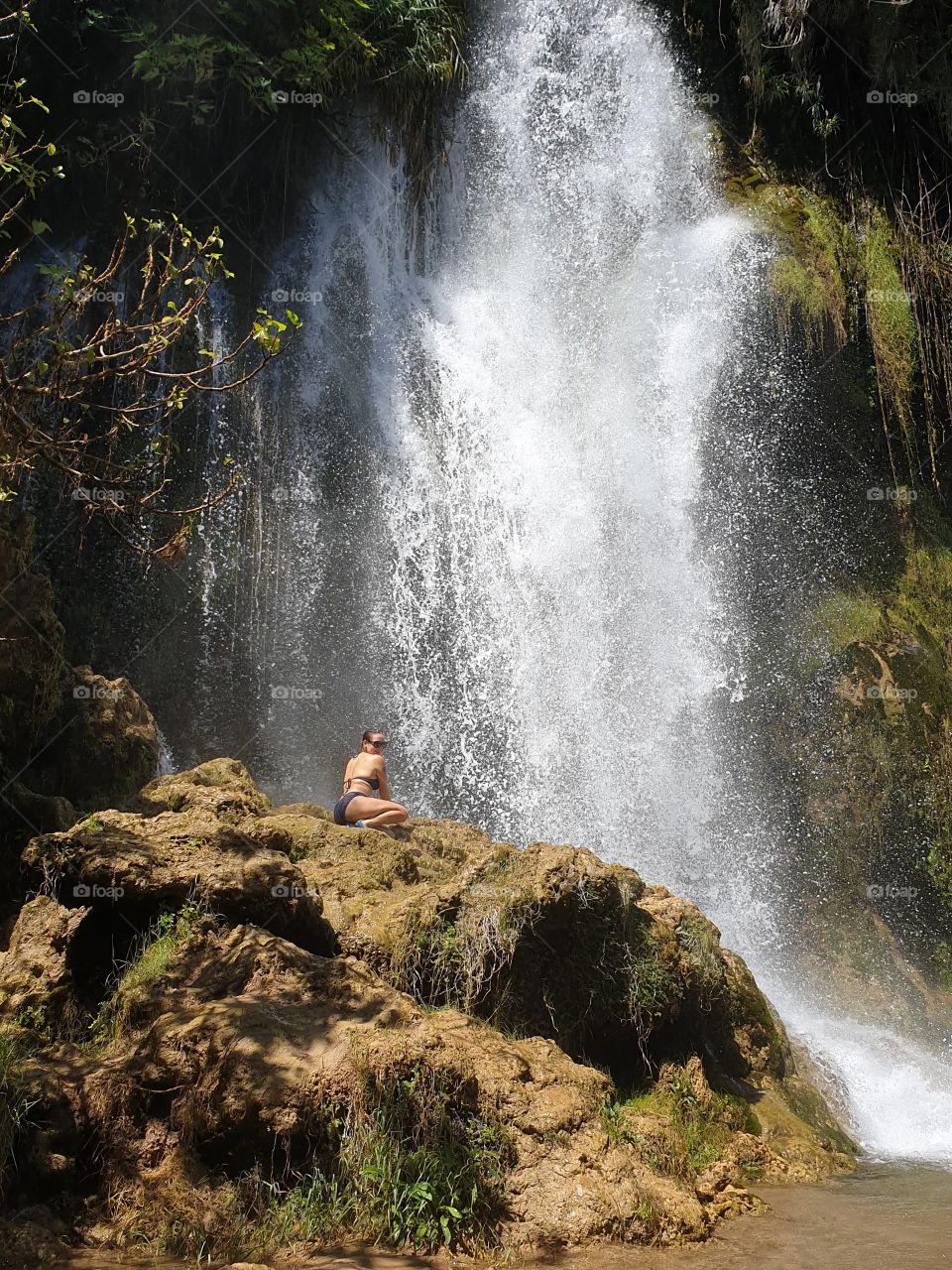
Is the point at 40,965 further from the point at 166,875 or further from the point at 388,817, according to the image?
the point at 388,817

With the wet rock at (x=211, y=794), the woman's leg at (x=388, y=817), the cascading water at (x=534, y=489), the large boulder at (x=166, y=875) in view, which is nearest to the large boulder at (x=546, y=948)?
the wet rock at (x=211, y=794)

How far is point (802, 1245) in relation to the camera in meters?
4.21

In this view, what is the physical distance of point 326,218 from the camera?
12.8m

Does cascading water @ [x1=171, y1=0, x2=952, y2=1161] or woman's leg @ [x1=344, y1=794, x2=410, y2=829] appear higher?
cascading water @ [x1=171, y1=0, x2=952, y2=1161]

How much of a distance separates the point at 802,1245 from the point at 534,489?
8.57 meters

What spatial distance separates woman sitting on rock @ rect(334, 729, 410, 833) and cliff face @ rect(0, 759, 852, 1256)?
1.13 metres

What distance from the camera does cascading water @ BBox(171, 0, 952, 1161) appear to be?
10.3m

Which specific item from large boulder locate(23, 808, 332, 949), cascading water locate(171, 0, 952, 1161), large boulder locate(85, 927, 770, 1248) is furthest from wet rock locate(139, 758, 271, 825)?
cascading water locate(171, 0, 952, 1161)

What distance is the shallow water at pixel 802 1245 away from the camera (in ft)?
12.5

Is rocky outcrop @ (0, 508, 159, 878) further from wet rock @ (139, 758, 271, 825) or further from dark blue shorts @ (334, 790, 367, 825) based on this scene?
dark blue shorts @ (334, 790, 367, 825)

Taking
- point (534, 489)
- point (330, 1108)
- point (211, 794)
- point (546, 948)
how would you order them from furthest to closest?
1. point (534, 489)
2. point (211, 794)
3. point (546, 948)
4. point (330, 1108)

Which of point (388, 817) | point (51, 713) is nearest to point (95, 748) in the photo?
point (51, 713)

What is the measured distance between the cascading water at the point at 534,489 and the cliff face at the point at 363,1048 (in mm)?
3051

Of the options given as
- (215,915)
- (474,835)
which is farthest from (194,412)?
(215,915)
